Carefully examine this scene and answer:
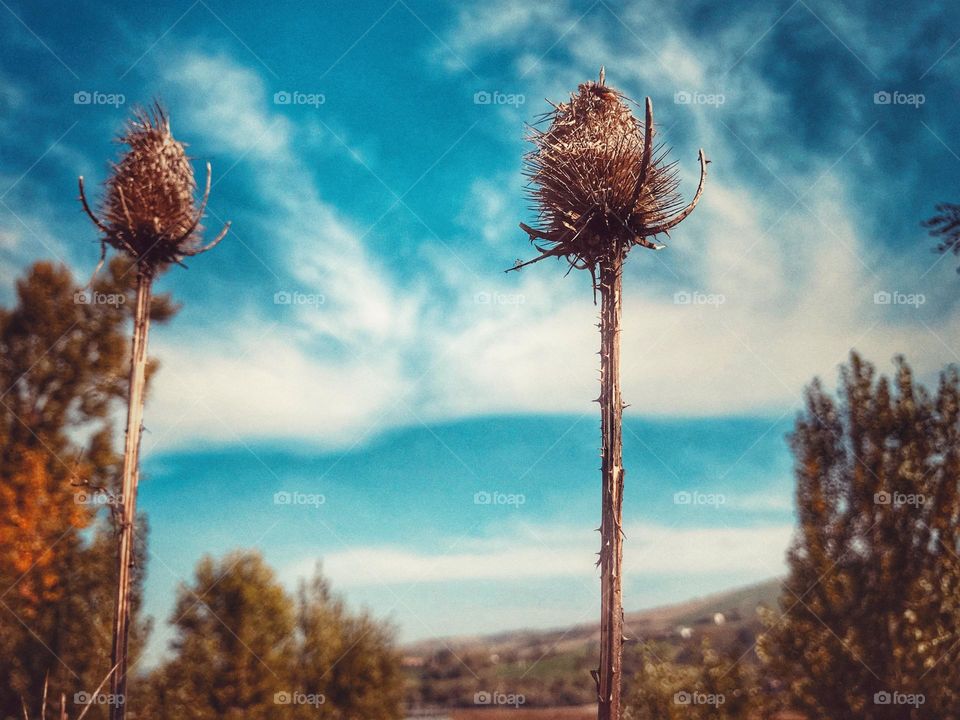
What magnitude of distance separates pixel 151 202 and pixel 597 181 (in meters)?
5.39

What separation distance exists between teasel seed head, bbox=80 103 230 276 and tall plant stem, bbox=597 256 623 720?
193 inches

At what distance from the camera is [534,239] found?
809 cm

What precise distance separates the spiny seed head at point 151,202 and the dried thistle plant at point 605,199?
4.39 meters

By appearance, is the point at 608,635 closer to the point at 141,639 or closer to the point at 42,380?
the point at 141,639

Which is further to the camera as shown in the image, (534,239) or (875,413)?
(875,413)

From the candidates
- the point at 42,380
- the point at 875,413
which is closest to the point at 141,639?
the point at 42,380

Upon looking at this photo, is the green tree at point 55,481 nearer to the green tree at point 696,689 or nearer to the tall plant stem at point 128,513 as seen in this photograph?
the tall plant stem at point 128,513

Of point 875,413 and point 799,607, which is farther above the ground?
point 875,413

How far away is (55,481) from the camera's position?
1947 cm

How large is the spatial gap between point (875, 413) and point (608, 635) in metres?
13.1

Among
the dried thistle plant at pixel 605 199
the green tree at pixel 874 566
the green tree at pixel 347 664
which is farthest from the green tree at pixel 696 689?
the dried thistle plant at pixel 605 199

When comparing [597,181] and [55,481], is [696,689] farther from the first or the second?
[55,481]

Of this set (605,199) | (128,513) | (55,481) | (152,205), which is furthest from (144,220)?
(55,481)

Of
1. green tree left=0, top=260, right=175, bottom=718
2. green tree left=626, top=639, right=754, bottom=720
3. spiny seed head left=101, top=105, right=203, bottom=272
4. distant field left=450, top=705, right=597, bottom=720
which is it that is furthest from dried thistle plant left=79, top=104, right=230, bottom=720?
distant field left=450, top=705, right=597, bottom=720
